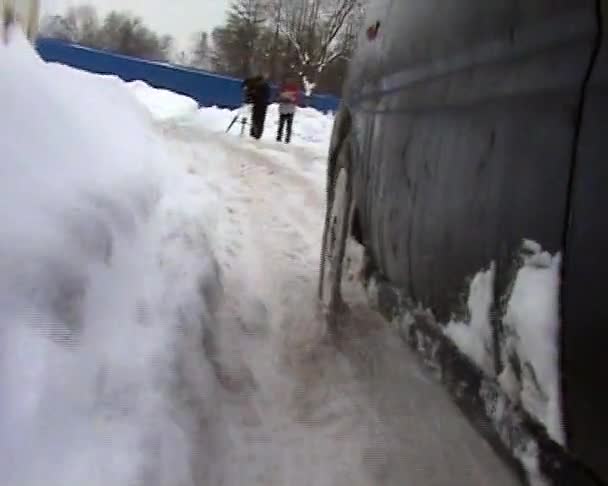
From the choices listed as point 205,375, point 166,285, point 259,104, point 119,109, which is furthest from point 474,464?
point 259,104

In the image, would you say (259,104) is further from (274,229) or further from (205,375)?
(205,375)

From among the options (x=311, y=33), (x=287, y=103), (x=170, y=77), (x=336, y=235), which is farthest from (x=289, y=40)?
(x=336, y=235)

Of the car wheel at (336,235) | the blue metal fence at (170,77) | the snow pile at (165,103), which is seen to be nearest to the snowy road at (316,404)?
the car wheel at (336,235)

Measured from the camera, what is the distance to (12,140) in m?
2.83

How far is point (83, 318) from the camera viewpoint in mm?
2586

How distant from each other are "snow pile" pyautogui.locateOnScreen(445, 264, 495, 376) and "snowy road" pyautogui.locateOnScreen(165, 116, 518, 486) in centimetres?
98

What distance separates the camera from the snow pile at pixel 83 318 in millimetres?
2111

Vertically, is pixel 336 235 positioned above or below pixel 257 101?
below

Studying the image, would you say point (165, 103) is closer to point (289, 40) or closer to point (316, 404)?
point (316, 404)

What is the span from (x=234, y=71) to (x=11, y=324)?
172 ft

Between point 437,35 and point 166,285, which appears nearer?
point 437,35

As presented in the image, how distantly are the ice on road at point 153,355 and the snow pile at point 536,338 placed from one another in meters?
1.06

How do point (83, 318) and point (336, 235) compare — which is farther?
point (336, 235)

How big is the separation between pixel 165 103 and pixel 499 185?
20.7 m
